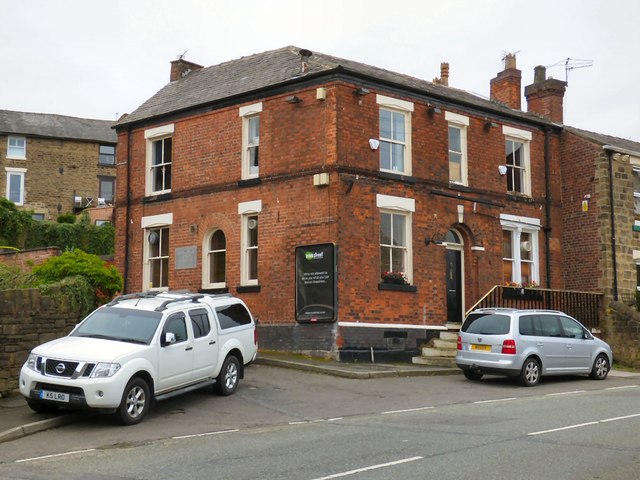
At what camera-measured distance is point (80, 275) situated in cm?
1608

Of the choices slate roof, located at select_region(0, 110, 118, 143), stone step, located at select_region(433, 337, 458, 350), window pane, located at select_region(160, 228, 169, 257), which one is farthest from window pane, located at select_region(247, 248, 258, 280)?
slate roof, located at select_region(0, 110, 118, 143)

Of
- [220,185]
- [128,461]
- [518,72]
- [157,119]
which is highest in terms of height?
[518,72]

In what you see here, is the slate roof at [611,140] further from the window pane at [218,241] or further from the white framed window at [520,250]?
the window pane at [218,241]

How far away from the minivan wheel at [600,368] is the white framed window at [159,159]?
1296cm

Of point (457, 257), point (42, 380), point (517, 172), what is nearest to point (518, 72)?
point (517, 172)

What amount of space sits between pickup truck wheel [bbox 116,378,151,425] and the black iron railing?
12.0 metres

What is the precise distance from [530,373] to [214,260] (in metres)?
9.63

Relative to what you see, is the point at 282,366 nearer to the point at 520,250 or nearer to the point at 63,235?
the point at 520,250

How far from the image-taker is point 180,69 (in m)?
27.2

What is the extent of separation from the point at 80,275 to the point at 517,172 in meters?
14.1

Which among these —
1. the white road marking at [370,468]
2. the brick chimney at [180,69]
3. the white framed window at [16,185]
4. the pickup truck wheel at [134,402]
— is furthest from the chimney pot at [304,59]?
the white framed window at [16,185]

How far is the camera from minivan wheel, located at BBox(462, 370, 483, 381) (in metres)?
17.4

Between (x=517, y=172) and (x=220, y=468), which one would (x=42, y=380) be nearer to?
(x=220, y=468)

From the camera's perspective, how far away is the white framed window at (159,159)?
23.9m
